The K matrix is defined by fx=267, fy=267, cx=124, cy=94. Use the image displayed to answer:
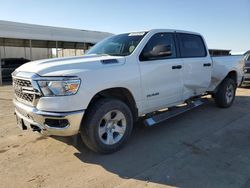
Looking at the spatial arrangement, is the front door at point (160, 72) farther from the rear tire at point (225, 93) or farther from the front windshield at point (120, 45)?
the rear tire at point (225, 93)

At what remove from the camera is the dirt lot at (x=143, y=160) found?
3.54 meters

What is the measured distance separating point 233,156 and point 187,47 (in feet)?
9.09

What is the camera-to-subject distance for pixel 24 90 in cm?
412

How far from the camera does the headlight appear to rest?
3.74 metres

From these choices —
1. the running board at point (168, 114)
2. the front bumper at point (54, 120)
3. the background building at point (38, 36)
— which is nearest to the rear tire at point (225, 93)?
the running board at point (168, 114)

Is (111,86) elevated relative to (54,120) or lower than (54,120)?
elevated

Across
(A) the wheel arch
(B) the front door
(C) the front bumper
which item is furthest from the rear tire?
(C) the front bumper

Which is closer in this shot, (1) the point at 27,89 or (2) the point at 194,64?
(1) the point at 27,89

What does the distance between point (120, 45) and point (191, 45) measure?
1.99 meters

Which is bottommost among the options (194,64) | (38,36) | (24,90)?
(24,90)

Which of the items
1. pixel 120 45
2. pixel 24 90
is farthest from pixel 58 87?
pixel 120 45

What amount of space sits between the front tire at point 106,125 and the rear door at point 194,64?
192 centimetres

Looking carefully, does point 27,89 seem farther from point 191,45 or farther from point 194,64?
point 191,45

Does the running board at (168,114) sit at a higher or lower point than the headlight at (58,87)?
lower
